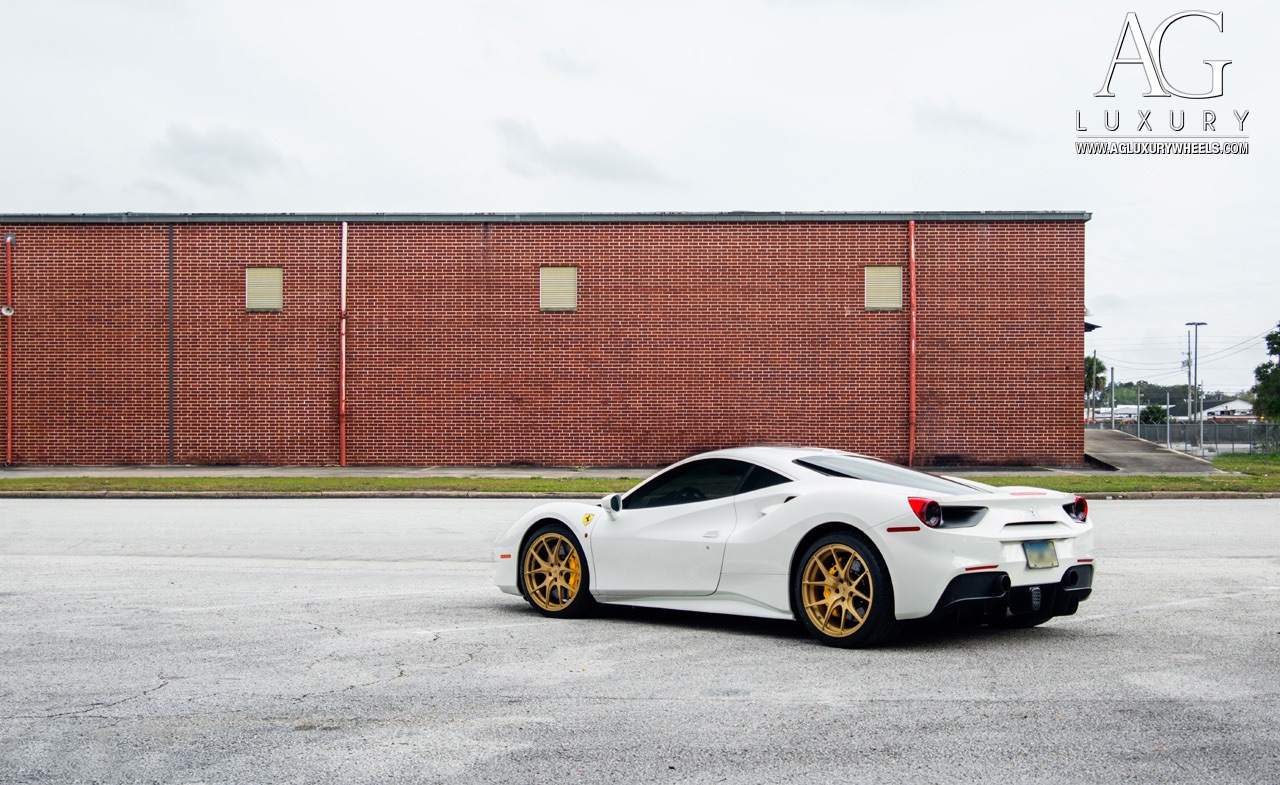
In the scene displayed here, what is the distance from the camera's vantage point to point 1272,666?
21.3ft

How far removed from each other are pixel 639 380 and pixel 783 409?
3.49m

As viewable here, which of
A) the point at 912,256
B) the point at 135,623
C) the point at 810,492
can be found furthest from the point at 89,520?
the point at 912,256

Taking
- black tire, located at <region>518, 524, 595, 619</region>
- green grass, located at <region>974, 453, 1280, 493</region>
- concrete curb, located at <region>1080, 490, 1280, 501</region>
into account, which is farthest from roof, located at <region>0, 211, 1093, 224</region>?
black tire, located at <region>518, 524, 595, 619</region>

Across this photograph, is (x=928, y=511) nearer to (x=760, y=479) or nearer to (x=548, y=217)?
(x=760, y=479)

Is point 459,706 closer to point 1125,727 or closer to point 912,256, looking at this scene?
point 1125,727

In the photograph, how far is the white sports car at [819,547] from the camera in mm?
6730

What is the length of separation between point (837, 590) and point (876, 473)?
950 millimetres

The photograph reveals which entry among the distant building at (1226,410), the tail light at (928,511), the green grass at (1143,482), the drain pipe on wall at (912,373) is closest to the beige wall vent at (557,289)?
the drain pipe on wall at (912,373)

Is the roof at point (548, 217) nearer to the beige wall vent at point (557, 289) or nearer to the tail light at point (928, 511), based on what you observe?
the beige wall vent at point (557, 289)

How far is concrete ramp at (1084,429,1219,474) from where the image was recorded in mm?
26844

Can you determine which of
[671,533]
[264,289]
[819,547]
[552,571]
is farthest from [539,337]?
[819,547]

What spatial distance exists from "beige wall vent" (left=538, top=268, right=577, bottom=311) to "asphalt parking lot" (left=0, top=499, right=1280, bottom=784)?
62.2 ft

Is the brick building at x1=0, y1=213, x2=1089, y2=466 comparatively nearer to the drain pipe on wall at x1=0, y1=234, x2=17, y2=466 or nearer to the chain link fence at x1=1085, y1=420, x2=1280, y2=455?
the drain pipe on wall at x1=0, y1=234, x2=17, y2=466

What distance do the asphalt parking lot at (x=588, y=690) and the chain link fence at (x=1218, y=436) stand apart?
3304 centimetres
